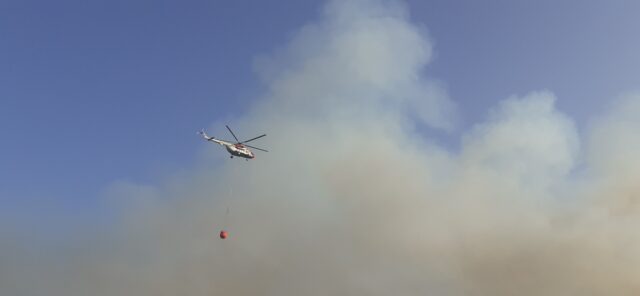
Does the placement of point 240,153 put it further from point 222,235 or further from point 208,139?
point 222,235

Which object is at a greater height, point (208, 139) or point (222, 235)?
point (208, 139)

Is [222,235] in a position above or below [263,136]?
below

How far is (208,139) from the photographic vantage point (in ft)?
267

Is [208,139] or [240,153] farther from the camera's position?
[240,153]

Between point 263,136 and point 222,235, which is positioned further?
point 263,136

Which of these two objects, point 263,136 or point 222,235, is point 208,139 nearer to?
point 263,136

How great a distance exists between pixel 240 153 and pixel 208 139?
7.71 meters

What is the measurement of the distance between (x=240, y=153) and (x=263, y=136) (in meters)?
5.61

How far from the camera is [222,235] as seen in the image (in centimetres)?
7944

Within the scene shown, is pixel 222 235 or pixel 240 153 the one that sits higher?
pixel 240 153

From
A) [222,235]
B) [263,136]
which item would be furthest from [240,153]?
[222,235]

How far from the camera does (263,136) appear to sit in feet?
279

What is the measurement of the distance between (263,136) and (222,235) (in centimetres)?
1700
